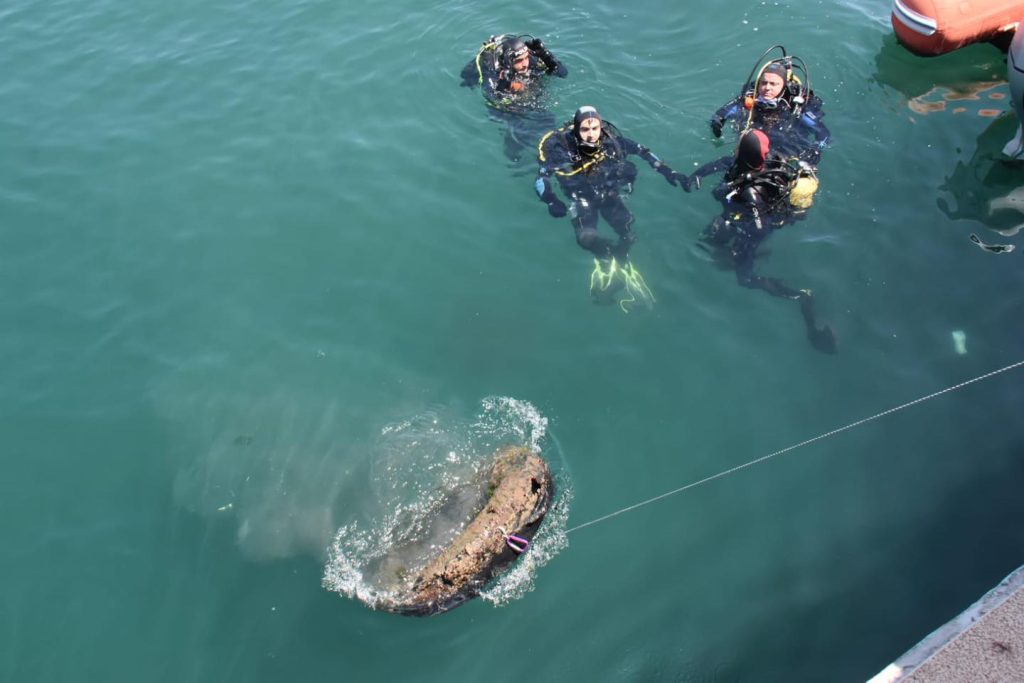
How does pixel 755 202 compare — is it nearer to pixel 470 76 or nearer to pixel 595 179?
pixel 595 179

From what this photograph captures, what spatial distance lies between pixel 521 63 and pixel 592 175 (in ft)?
6.66

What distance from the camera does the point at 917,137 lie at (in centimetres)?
807

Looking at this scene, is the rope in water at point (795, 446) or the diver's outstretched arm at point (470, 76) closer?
the rope in water at point (795, 446)

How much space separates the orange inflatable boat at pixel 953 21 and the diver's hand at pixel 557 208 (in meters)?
5.36

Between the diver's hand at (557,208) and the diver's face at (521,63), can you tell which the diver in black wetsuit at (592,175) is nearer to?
the diver's hand at (557,208)

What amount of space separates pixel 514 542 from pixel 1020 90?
23.1 feet

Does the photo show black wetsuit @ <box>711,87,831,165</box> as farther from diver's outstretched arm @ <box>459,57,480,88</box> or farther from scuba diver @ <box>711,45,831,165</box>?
diver's outstretched arm @ <box>459,57,480,88</box>

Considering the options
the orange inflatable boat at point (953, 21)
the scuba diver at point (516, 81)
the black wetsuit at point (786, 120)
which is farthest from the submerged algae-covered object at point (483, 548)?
the orange inflatable boat at point (953, 21)

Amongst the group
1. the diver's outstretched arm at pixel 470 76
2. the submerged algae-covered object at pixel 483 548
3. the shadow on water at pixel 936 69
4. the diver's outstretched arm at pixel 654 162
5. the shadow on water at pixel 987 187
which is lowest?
the submerged algae-covered object at pixel 483 548

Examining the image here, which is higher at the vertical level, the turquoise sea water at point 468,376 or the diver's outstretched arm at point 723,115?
the diver's outstretched arm at point 723,115

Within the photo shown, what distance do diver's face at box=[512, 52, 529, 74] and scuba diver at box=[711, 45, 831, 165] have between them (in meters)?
2.29

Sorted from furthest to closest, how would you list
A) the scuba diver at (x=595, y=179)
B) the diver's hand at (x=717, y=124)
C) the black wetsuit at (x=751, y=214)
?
the diver's hand at (x=717, y=124) < the scuba diver at (x=595, y=179) < the black wetsuit at (x=751, y=214)

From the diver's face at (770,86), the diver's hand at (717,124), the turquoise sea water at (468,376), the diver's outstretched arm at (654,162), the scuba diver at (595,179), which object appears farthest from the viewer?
the diver's hand at (717,124)

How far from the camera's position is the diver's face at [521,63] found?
27.4 feet
